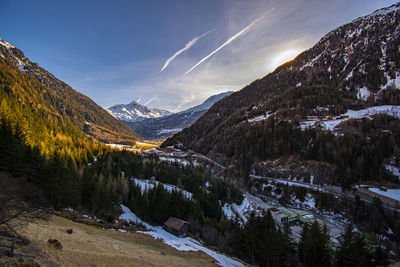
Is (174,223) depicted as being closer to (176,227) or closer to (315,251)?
(176,227)

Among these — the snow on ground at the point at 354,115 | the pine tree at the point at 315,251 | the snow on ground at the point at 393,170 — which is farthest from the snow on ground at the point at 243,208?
the snow on ground at the point at 354,115

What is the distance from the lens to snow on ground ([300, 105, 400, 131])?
115812 mm

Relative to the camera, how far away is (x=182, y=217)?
5097 centimetres

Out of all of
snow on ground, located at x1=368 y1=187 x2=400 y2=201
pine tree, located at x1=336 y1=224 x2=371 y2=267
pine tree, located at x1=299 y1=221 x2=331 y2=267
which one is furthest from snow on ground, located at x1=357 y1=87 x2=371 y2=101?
pine tree, located at x1=299 y1=221 x2=331 y2=267

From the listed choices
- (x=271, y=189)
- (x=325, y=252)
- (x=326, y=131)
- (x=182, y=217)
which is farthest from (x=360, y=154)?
(x=182, y=217)

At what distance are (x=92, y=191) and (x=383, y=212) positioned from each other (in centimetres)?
9147

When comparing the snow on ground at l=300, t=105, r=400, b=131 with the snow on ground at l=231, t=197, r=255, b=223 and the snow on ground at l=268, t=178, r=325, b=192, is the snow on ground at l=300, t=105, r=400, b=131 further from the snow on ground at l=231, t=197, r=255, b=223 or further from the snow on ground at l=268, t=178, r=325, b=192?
the snow on ground at l=231, t=197, r=255, b=223

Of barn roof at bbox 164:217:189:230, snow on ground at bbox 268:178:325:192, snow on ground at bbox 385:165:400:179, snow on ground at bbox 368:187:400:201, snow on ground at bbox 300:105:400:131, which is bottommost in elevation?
snow on ground at bbox 268:178:325:192

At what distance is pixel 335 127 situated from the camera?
11888 cm

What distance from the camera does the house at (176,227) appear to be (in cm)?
4341

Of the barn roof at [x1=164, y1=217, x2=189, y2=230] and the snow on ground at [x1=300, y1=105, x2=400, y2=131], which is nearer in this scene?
the barn roof at [x1=164, y1=217, x2=189, y2=230]

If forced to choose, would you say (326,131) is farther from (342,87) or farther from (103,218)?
(103,218)

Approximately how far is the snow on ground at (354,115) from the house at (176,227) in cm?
11500

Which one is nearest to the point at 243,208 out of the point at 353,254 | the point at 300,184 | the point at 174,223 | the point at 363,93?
the point at 300,184
